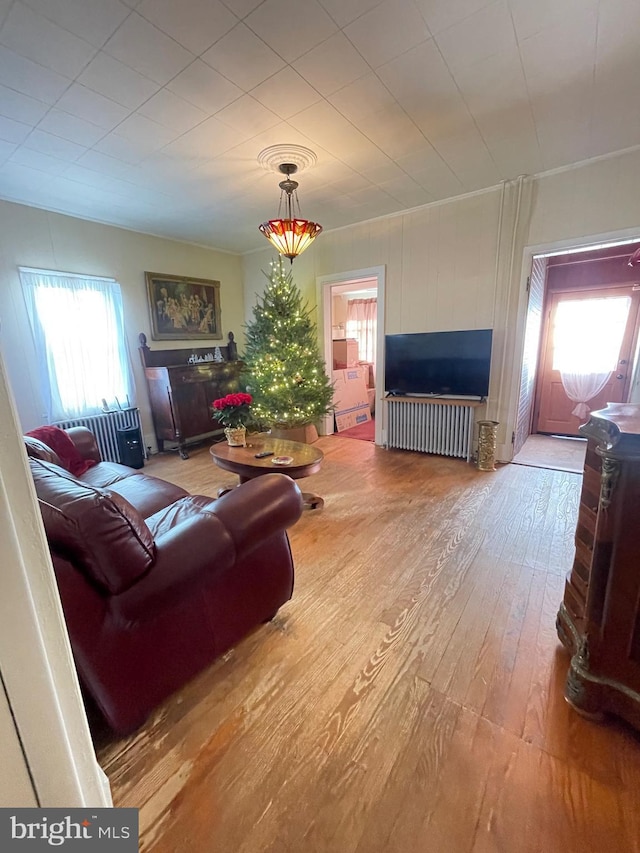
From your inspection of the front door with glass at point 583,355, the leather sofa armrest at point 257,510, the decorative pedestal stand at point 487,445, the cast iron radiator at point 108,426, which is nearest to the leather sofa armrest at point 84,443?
the cast iron radiator at point 108,426

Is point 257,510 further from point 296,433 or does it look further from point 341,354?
point 341,354

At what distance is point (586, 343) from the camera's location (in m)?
4.57

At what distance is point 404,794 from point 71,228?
4.99 metres

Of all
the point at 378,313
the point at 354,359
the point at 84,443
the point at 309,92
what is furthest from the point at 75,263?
the point at 354,359

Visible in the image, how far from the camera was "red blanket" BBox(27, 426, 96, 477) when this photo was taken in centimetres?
244

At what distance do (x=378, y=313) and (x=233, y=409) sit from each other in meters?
2.30

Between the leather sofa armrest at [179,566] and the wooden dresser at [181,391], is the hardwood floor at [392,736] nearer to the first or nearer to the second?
the leather sofa armrest at [179,566]

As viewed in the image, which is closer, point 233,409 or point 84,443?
point 84,443

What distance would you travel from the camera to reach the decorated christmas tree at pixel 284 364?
4438 mm

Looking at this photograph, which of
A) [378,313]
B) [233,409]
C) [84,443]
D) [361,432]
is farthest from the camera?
[361,432]

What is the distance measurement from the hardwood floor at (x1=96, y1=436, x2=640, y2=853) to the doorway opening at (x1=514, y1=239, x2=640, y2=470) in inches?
107

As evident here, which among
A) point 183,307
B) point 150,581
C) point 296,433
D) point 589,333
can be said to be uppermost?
point 183,307

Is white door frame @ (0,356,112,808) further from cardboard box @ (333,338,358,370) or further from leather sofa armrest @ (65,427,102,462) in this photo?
cardboard box @ (333,338,358,370)

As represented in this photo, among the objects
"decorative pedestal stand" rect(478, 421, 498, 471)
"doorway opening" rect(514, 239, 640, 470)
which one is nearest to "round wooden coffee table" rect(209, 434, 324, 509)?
"decorative pedestal stand" rect(478, 421, 498, 471)
